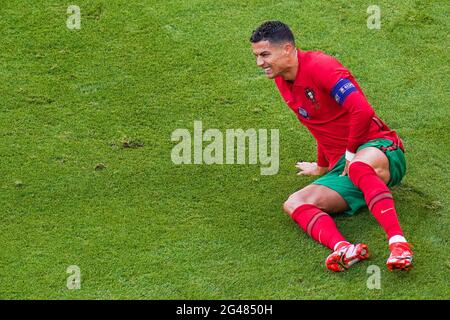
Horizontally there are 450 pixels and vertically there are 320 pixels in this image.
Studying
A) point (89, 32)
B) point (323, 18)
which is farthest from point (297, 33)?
point (89, 32)

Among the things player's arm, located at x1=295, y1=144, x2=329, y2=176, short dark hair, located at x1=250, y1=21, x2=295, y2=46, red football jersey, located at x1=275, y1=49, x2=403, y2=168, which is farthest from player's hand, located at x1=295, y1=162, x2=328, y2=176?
short dark hair, located at x1=250, y1=21, x2=295, y2=46

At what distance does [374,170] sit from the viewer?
604 cm

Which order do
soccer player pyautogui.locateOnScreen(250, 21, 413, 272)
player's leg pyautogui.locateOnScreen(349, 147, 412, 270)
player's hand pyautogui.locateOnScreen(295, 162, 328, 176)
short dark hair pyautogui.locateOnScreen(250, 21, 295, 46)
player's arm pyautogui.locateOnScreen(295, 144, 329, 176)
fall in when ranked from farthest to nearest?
1. player's hand pyautogui.locateOnScreen(295, 162, 328, 176)
2. player's arm pyautogui.locateOnScreen(295, 144, 329, 176)
3. short dark hair pyautogui.locateOnScreen(250, 21, 295, 46)
4. soccer player pyautogui.locateOnScreen(250, 21, 413, 272)
5. player's leg pyautogui.locateOnScreen(349, 147, 412, 270)

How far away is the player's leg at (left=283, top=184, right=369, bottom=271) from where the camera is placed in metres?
5.77

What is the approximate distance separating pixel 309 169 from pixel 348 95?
91cm

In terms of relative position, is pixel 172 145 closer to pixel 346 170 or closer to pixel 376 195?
pixel 346 170

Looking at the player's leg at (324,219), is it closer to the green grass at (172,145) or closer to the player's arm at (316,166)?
the green grass at (172,145)

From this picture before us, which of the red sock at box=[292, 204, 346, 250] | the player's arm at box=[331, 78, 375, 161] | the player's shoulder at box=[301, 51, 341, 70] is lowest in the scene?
the red sock at box=[292, 204, 346, 250]

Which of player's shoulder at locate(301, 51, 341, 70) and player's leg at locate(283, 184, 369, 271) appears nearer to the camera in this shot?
player's leg at locate(283, 184, 369, 271)

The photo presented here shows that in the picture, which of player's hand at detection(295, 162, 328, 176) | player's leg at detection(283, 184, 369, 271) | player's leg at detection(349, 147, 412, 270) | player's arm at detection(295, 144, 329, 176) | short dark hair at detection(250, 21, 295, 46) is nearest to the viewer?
player's leg at detection(349, 147, 412, 270)

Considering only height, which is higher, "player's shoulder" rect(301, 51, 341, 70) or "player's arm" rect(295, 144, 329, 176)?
"player's shoulder" rect(301, 51, 341, 70)

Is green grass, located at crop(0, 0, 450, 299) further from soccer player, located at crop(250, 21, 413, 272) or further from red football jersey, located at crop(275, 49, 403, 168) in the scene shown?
red football jersey, located at crop(275, 49, 403, 168)

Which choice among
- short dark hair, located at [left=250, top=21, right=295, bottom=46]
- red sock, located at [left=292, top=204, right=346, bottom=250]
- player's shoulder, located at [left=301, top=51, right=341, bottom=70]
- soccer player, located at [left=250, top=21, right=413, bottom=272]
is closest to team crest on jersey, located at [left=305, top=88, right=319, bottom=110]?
soccer player, located at [left=250, top=21, right=413, bottom=272]

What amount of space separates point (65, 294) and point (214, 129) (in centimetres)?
200
